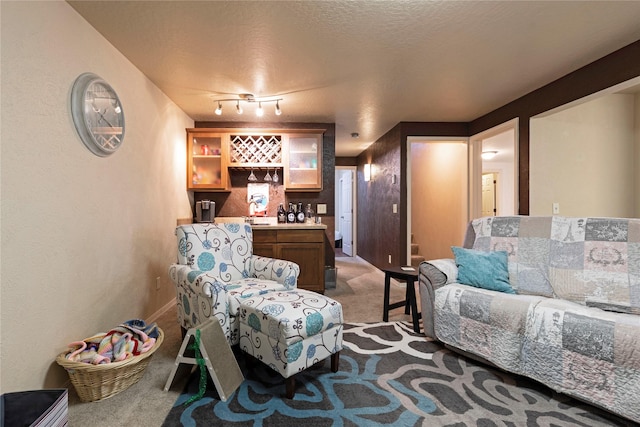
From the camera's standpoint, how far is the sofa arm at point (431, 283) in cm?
219

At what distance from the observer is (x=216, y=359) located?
1645mm

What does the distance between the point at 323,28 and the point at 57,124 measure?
1.70 meters

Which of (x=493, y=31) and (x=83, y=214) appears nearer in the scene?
(x=83, y=214)

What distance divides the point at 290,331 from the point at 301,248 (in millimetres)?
1910

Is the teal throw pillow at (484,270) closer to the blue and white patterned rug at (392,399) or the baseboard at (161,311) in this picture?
the blue and white patterned rug at (392,399)

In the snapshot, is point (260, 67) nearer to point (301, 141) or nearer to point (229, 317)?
point (301, 141)

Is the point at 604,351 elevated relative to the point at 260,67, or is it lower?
lower

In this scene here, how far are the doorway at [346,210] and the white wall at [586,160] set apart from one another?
13.4ft

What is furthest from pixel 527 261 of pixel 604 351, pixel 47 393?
pixel 47 393

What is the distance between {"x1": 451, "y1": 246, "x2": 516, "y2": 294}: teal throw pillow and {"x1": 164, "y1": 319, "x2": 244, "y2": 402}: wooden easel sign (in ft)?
5.68

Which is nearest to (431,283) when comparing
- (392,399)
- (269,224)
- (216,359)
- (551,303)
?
(551,303)

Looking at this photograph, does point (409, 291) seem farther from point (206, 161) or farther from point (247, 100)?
point (206, 161)

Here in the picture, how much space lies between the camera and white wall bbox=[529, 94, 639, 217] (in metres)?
3.13

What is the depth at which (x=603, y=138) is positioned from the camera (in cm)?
320
